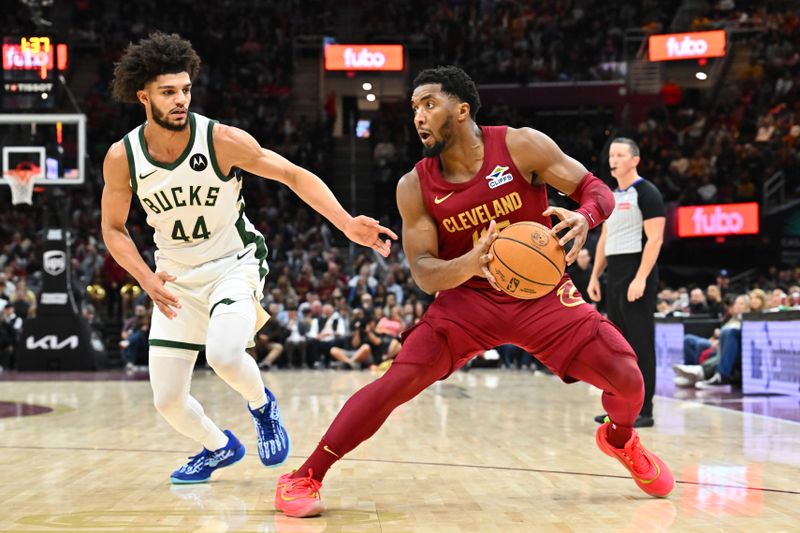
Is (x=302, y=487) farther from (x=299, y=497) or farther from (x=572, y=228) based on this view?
(x=572, y=228)

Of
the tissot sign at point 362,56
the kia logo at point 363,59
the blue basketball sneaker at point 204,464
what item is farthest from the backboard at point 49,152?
the kia logo at point 363,59

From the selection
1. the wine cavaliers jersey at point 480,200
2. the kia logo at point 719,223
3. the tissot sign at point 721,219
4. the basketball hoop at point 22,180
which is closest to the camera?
the wine cavaliers jersey at point 480,200

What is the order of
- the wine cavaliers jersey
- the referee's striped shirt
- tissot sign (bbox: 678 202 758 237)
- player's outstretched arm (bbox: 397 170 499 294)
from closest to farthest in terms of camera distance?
player's outstretched arm (bbox: 397 170 499 294), the wine cavaliers jersey, the referee's striped shirt, tissot sign (bbox: 678 202 758 237)

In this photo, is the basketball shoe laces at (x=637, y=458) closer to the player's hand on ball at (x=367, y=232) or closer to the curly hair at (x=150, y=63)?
the player's hand on ball at (x=367, y=232)

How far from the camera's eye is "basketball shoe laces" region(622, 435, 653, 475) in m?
4.41

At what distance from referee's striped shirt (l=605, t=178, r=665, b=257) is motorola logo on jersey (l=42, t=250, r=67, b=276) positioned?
12.0m

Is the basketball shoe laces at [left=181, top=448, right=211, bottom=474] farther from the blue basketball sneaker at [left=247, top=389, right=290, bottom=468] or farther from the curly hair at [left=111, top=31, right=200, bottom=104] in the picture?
the curly hair at [left=111, top=31, right=200, bottom=104]

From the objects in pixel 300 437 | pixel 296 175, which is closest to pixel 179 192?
pixel 296 175

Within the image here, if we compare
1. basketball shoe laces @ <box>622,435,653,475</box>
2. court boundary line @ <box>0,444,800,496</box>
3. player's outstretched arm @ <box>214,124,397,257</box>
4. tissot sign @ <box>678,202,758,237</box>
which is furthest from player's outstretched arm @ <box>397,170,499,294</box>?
tissot sign @ <box>678,202,758,237</box>

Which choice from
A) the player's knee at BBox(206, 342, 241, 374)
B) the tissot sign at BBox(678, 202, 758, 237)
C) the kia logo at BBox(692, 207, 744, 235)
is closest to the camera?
the player's knee at BBox(206, 342, 241, 374)

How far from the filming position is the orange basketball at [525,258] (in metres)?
4.05

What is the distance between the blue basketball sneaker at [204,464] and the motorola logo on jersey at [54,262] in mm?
12614

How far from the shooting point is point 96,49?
29.8 meters

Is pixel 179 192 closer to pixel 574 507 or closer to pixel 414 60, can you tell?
pixel 574 507
